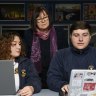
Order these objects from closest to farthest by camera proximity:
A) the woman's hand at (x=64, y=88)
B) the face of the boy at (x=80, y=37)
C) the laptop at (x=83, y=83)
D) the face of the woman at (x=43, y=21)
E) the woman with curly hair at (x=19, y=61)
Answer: the laptop at (x=83, y=83) → the woman's hand at (x=64, y=88) → the face of the boy at (x=80, y=37) → the woman with curly hair at (x=19, y=61) → the face of the woman at (x=43, y=21)

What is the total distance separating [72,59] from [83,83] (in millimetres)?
593

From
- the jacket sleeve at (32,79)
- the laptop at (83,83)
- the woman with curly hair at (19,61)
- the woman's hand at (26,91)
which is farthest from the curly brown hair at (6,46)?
the laptop at (83,83)

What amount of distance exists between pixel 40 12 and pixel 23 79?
816 millimetres

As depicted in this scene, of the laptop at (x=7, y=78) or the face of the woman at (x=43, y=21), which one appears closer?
the laptop at (x=7, y=78)

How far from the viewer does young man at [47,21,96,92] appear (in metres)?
2.85

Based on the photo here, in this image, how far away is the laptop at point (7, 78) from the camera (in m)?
2.46

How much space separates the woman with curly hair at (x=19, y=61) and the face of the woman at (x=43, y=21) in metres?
0.50

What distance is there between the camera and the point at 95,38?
593 cm

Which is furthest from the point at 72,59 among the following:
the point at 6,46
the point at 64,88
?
the point at 6,46

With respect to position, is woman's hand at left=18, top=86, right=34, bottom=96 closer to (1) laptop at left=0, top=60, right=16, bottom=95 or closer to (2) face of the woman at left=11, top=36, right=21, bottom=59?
(1) laptop at left=0, top=60, right=16, bottom=95

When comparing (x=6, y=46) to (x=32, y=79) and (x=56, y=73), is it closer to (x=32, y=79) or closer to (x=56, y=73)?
(x=32, y=79)

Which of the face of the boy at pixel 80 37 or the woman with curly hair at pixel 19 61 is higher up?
→ the face of the boy at pixel 80 37

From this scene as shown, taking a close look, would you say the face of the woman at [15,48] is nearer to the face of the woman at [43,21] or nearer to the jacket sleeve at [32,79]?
the jacket sleeve at [32,79]

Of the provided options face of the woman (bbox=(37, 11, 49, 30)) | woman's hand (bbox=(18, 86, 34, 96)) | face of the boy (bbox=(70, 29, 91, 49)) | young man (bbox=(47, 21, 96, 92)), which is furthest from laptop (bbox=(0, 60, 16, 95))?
face of the woman (bbox=(37, 11, 49, 30))
